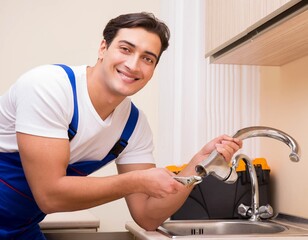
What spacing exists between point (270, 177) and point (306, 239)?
672mm

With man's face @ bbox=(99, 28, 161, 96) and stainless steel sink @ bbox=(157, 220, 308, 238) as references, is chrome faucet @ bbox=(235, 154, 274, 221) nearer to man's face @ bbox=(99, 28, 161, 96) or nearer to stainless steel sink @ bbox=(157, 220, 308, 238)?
stainless steel sink @ bbox=(157, 220, 308, 238)

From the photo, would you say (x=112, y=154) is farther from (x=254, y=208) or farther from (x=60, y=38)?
(x=60, y=38)

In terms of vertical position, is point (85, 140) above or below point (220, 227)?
above

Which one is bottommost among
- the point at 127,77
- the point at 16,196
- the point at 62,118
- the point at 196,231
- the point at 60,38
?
the point at 196,231

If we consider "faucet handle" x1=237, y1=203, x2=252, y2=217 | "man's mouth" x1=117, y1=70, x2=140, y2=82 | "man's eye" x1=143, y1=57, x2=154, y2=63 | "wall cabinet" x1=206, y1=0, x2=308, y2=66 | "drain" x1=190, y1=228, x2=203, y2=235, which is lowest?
"drain" x1=190, y1=228, x2=203, y2=235

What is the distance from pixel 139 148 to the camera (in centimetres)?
171

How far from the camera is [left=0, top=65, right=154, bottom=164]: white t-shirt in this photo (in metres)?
1.38

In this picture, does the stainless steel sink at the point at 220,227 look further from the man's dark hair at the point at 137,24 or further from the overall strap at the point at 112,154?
the man's dark hair at the point at 137,24

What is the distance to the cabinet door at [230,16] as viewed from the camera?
5.24 ft

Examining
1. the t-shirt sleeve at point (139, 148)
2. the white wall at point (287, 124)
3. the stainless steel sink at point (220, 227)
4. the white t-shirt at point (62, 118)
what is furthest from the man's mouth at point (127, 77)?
the white wall at point (287, 124)

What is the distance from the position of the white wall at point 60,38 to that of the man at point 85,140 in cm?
91

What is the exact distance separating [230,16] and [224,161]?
2.12 ft

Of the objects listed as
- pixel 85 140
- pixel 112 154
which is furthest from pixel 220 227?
pixel 85 140

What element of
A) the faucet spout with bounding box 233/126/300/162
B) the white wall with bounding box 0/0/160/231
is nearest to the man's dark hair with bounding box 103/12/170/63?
the faucet spout with bounding box 233/126/300/162
